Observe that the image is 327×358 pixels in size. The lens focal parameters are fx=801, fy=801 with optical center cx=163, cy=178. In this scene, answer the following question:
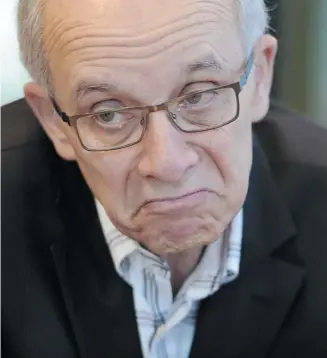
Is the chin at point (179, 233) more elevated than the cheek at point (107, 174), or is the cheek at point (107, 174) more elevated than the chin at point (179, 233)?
the cheek at point (107, 174)

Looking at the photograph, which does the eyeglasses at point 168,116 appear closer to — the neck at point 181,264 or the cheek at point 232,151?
the cheek at point 232,151

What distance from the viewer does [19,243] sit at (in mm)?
1196

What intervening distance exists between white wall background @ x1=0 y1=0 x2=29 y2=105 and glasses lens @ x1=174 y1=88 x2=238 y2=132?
0.48 metres

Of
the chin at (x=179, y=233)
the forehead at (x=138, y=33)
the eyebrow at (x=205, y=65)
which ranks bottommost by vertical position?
the chin at (x=179, y=233)

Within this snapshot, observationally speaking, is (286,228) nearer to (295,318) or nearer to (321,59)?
(295,318)

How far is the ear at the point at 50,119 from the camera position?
1.10m

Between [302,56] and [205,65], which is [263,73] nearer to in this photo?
[205,65]

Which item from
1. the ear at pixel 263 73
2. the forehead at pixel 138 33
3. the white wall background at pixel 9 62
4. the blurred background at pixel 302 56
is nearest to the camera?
the forehead at pixel 138 33

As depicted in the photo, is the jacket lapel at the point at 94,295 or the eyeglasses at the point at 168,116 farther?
the jacket lapel at the point at 94,295

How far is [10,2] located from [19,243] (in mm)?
441

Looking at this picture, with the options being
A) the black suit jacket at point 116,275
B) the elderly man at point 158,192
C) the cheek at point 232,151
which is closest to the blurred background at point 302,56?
the elderly man at point 158,192

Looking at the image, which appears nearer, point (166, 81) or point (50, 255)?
point (166, 81)

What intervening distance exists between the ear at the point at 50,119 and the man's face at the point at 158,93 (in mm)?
66

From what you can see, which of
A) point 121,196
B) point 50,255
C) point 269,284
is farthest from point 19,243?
point 269,284
